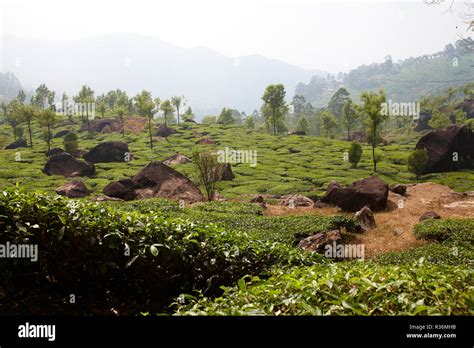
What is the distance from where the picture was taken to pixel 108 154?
56.0 m

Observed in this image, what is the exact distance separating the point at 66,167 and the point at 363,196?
119ft

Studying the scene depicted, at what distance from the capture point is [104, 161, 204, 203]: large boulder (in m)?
29.7

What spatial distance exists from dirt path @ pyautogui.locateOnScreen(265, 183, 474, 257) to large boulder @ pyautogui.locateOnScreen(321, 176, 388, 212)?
0.65 metres

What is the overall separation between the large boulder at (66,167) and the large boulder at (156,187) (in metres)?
18.1

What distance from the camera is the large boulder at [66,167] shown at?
4531cm

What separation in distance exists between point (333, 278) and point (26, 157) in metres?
61.2

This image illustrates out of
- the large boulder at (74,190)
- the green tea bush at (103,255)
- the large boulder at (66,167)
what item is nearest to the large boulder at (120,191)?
the large boulder at (74,190)

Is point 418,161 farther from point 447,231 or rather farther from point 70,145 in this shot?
point 70,145

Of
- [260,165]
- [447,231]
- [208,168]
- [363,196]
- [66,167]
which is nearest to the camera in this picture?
[447,231]

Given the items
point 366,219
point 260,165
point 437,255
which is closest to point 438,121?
point 260,165

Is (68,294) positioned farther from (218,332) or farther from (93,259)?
(218,332)

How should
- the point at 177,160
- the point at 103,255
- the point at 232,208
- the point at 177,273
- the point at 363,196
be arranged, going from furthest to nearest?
the point at 177,160 → the point at 363,196 → the point at 232,208 → the point at 177,273 → the point at 103,255

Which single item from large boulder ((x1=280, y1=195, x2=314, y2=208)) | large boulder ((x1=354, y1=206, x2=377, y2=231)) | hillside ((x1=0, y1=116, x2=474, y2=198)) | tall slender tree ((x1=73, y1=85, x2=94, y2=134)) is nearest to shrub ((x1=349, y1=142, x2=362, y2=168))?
hillside ((x1=0, y1=116, x2=474, y2=198))

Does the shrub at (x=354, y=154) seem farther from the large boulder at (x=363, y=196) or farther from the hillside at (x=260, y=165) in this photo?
the large boulder at (x=363, y=196)
